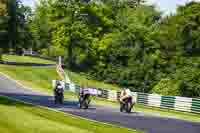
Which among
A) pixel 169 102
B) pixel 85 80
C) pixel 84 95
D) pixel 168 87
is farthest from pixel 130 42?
pixel 84 95

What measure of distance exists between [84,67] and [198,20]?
26087mm

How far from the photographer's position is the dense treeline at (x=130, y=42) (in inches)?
3327

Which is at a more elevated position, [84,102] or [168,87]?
[84,102]

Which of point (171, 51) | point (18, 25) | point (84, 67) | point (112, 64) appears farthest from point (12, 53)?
point (171, 51)

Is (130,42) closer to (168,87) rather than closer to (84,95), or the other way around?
(168,87)

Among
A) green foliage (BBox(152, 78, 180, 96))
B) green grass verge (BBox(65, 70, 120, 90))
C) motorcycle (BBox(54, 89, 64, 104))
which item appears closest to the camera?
motorcycle (BBox(54, 89, 64, 104))

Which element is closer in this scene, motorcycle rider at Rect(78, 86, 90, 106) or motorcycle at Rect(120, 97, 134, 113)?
motorcycle at Rect(120, 97, 134, 113)

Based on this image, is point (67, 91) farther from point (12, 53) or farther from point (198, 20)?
point (12, 53)

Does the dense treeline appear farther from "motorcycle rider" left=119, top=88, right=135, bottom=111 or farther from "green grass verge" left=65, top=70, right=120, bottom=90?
"motorcycle rider" left=119, top=88, right=135, bottom=111

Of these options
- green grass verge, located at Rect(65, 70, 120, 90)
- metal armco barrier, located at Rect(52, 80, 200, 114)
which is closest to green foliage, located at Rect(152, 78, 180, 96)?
green grass verge, located at Rect(65, 70, 120, 90)

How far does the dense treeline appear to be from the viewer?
84500 millimetres

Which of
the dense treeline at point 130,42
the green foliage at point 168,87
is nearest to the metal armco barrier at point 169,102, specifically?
the green foliage at point 168,87

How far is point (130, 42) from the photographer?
95.1 metres

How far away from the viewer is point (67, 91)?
63.8 meters
